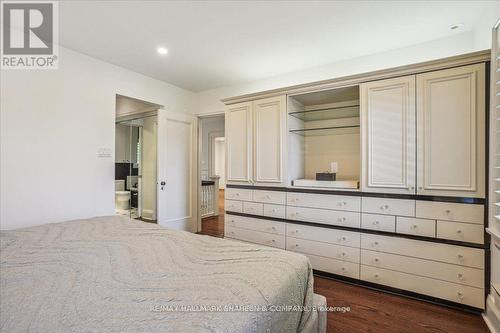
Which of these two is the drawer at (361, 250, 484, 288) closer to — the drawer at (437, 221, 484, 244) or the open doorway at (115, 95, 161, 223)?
the drawer at (437, 221, 484, 244)

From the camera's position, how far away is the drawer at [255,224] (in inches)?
112

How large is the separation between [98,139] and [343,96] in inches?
121

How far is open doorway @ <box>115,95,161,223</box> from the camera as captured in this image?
4250mm

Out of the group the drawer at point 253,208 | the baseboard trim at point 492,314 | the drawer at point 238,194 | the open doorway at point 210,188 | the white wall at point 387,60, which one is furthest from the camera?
the open doorway at point 210,188

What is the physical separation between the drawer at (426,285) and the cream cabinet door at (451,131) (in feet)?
2.57

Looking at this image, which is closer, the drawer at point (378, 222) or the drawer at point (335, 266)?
the drawer at point (378, 222)

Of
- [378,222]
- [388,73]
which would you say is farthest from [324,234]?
[388,73]

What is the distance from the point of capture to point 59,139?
2594mm

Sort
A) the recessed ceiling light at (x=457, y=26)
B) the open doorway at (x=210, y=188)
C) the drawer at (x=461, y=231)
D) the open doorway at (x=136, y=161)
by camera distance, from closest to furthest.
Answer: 1. the drawer at (x=461, y=231)
2. the recessed ceiling light at (x=457, y=26)
3. the open doorway at (x=136, y=161)
4. the open doorway at (x=210, y=188)

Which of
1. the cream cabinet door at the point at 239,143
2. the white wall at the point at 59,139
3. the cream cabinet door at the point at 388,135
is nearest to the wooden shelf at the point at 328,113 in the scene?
the cream cabinet door at the point at 388,135

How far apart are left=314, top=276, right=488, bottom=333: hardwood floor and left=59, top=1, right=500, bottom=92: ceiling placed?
96.9 inches

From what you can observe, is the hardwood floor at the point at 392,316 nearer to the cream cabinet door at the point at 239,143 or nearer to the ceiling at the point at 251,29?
the cream cabinet door at the point at 239,143

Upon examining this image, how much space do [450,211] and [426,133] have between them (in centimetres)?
70

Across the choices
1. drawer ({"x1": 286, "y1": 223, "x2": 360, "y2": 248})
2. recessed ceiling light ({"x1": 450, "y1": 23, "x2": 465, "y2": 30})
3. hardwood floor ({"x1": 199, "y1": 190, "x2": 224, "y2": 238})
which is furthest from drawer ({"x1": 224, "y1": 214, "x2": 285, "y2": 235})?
recessed ceiling light ({"x1": 450, "y1": 23, "x2": 465, "y2": 30})
